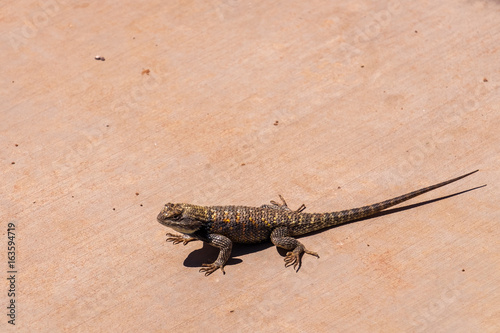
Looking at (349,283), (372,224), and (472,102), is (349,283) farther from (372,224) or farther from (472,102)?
(472,102)

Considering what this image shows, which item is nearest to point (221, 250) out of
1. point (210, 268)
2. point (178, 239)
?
point (210, 268)

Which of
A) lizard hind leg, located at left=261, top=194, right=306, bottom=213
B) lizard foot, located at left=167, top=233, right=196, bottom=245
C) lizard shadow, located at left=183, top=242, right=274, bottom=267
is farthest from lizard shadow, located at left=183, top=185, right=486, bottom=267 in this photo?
lizard hind leg, located at left=261, top=194, right=306, bottom=213

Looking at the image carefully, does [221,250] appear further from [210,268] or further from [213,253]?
[213,253]

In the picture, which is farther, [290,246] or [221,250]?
[290,246]

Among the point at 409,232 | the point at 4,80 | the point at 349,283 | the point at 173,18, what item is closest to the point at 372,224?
the point at 409,232

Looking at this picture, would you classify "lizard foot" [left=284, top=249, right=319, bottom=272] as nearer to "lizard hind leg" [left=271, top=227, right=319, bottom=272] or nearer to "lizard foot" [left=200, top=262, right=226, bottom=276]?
"lizard hind leg" [left=271, top=227, right=319, bottom=272]

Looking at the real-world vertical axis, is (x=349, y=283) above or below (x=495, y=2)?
below

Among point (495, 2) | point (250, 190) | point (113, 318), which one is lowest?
point (113, 318)

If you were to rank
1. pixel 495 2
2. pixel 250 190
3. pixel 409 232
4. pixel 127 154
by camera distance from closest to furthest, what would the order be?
1. pixel 409 232
2. pixel 250 190
3. pixel 127 154
4. pixel 495 2
